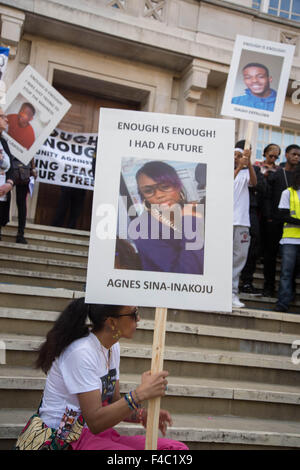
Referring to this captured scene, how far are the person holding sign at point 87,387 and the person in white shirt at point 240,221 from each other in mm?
2842

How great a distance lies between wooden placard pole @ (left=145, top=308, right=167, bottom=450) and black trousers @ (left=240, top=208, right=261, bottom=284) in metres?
3.84

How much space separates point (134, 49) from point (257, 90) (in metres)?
4.59

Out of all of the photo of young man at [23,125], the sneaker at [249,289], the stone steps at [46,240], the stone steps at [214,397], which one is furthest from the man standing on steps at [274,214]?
the photo of young man at [23,125]

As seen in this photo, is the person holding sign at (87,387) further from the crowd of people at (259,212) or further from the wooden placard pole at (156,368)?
the crowd of people at (259,212)

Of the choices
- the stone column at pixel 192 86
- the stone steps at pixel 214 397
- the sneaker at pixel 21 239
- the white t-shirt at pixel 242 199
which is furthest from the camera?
the stone column at pixel 192 86

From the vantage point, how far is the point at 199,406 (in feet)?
11.8

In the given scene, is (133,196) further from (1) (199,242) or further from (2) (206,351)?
(2) (206,351)

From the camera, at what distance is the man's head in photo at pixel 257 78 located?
423 cm

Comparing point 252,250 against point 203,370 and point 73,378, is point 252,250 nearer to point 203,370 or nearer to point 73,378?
point 203,370

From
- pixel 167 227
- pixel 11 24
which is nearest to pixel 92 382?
pixel 167 227

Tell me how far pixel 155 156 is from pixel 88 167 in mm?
6009

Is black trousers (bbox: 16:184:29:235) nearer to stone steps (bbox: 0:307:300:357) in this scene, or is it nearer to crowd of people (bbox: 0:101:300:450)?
stone steps (bbox: 0:307:300:357)

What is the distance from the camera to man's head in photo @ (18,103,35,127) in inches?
216

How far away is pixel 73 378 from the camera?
82.4 inches
